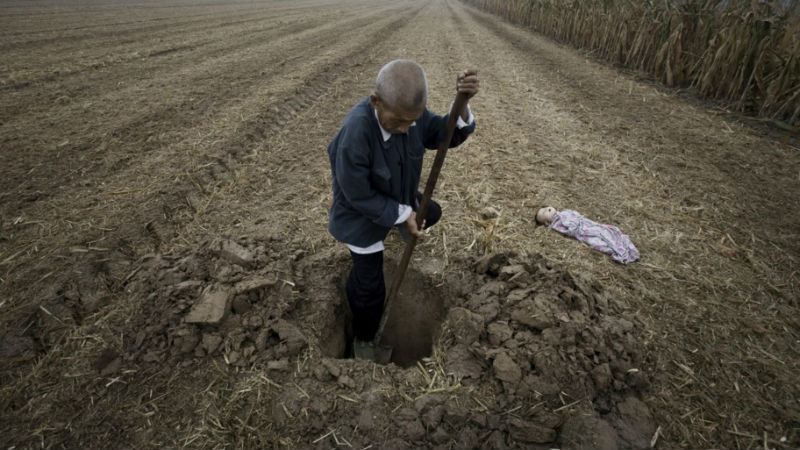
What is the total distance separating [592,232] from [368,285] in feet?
6.98

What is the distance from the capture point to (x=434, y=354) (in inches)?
103

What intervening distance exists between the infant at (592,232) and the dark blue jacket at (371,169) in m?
1.64

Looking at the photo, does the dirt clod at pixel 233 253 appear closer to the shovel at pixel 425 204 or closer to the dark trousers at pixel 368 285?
the dark trousers at pixel 368 285

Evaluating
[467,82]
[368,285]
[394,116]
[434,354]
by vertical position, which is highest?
[467,82]

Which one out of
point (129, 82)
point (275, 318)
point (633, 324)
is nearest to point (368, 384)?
point (275, 318)

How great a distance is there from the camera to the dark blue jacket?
2.08m

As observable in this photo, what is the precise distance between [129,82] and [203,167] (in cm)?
429

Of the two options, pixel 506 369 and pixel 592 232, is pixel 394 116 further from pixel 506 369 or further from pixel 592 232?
pixel 592 232

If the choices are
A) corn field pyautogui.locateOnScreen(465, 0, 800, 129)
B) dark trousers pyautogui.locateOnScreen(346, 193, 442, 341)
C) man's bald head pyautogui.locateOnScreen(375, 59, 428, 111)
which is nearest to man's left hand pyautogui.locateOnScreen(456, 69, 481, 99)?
man's bald head pyautogui.locateOnScreen(375, 59, 428, 111)

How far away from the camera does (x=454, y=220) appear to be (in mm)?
3826

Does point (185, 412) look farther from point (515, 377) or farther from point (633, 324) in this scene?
point (633, 324)

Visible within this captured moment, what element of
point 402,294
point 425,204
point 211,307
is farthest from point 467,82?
point 211,307

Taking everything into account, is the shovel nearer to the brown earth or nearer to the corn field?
the brown earth

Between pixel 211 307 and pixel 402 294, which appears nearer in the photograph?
pixel 211 307
